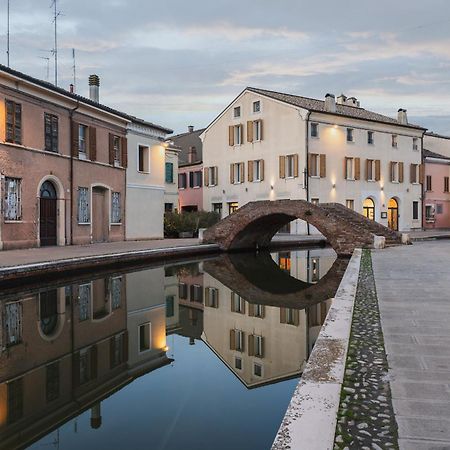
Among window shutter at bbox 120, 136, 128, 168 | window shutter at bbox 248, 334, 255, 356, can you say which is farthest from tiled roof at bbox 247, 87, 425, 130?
window shutter at bbox 248, 334, 255, 356

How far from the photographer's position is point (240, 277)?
16.1 m

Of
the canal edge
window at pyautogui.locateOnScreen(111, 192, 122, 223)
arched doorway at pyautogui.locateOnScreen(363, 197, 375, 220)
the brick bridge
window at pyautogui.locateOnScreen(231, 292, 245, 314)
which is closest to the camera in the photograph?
the canal edge

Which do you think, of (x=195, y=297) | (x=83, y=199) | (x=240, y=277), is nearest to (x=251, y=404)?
(x=195, y=297)

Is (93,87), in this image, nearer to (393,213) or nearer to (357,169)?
(357,169)

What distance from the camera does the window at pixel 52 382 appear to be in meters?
5.53

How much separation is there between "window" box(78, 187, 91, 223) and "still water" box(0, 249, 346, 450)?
373 inches

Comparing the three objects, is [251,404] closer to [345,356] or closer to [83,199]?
[345,356]

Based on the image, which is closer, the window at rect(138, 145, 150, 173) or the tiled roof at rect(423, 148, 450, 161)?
the window at rect(138, 145, 150, 173)

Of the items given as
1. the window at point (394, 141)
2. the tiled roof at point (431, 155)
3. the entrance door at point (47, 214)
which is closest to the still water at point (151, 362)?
the entrance door at point (47, 214)

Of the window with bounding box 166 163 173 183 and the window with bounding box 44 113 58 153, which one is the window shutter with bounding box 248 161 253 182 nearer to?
the window with bounding box 166 163 173 183

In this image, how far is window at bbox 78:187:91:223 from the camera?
22761 millimetres

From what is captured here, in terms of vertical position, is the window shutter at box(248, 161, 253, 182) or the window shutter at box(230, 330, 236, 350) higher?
the window shutter at box(248, 161, 253, 182)

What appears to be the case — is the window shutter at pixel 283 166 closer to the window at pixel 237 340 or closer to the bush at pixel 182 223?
the bush at pixel 182 223

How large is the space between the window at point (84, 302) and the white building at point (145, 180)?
46.0 feet
